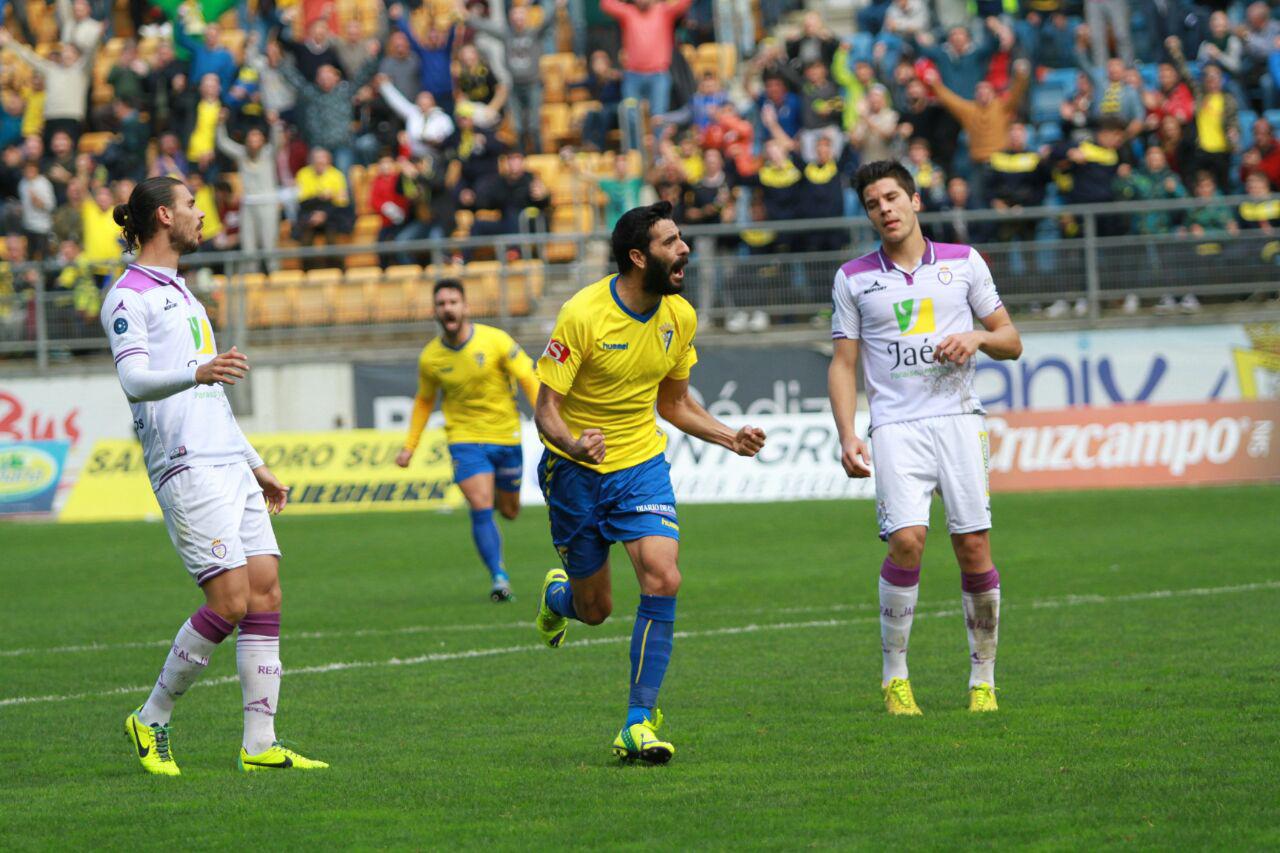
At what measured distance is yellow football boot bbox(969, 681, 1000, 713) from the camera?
846cm

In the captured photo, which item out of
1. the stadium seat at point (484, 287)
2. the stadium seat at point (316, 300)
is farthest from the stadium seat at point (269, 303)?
the stadium seat at point (484, 287)

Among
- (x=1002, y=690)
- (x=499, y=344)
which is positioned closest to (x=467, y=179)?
(x=499, y=344)

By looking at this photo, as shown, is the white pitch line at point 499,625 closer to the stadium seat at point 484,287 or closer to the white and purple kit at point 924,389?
the white and purple kit at point 924,389

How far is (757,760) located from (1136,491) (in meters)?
15.0

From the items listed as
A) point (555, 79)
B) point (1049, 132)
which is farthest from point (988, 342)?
point (555, 79)

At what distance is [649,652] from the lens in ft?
24.7

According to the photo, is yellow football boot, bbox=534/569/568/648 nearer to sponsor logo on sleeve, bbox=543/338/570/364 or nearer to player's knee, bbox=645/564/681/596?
player's knee, bbox=645/564/681/596

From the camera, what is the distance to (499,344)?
15.4 m

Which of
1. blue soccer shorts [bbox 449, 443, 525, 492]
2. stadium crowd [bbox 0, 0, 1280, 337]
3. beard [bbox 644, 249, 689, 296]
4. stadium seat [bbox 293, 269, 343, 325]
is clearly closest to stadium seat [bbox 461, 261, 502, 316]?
stadium crowd [bbox 0, 0, 1280, 337]

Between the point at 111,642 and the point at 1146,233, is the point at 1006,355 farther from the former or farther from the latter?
the point at 1146,233

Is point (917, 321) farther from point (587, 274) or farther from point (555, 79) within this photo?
point (555, 79)

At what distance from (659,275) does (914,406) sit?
64.3 inches

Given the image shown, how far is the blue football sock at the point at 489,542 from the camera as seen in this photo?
14305 mm

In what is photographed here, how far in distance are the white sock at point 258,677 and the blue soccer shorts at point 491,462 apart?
24.4ft
